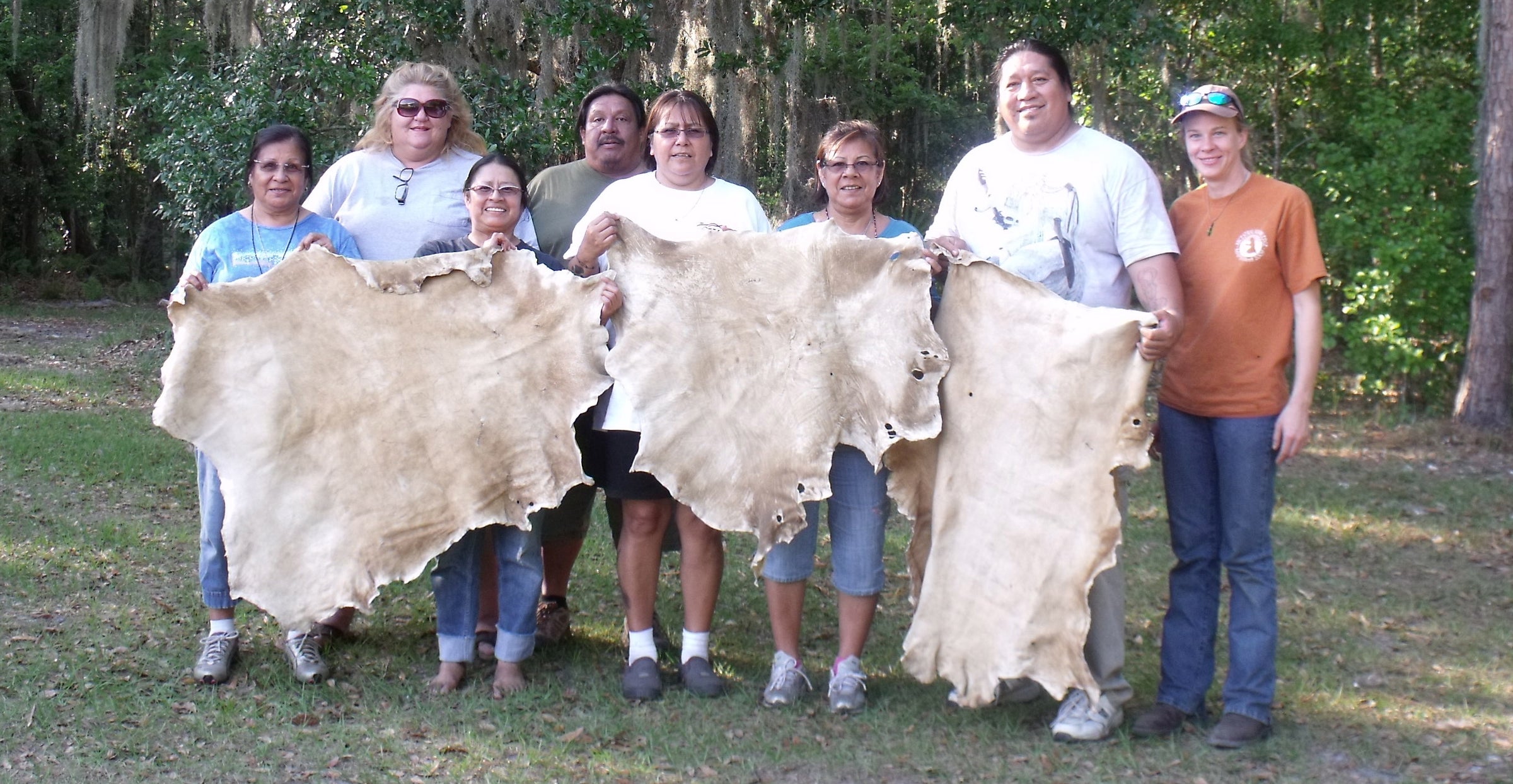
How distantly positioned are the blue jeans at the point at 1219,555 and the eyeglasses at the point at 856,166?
1031 mm

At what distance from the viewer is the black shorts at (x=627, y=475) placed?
12.2 ft

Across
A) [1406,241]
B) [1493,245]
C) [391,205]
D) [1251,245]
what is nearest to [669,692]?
[391,205]

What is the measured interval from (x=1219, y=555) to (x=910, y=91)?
1075 centimetres

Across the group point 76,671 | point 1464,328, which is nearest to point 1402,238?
point 1464,328

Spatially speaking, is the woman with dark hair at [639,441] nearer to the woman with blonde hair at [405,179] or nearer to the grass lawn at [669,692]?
the grass lawn at [669,692]

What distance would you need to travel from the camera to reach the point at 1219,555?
138 inches

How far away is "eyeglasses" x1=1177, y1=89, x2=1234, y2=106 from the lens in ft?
10.7

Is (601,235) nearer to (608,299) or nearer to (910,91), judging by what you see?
(608,299)

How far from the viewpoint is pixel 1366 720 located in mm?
3771

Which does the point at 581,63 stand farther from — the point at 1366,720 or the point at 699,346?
the point at 1366,720

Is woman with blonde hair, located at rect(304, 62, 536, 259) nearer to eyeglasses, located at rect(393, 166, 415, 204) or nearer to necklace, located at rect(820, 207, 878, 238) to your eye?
eyeglasses, located at rect(393, 166, 415, 204)

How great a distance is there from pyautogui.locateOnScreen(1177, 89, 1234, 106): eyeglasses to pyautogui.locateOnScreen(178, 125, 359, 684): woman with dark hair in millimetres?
2380

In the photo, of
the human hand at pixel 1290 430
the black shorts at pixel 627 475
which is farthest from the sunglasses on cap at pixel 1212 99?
the black shorts at pixel 627 475

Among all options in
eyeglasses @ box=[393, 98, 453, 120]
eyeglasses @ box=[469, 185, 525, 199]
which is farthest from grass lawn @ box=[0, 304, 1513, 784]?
eyeglasses @ box=[393, 98, 453, 120]
